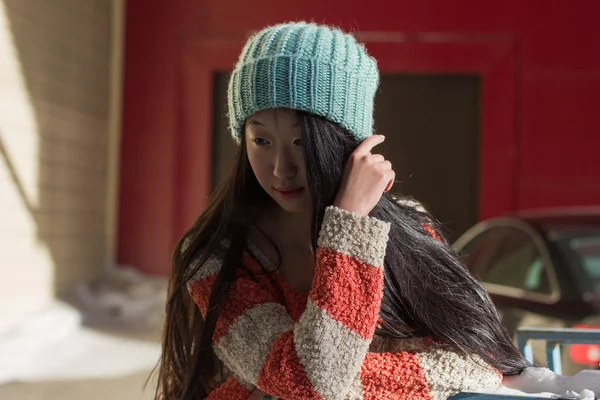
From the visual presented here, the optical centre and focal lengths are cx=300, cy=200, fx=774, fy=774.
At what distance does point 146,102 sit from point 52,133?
151 cm

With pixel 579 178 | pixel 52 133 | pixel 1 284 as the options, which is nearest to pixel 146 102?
pixel 52 133

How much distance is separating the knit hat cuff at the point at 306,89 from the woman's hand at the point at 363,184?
0.14m

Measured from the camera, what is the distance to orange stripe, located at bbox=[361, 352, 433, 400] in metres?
1.60

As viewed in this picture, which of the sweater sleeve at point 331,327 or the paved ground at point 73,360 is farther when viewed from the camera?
the paved ground at point 73,360

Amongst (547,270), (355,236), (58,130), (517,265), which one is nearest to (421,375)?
(355,236)

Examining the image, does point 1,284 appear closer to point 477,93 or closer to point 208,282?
point 208,282

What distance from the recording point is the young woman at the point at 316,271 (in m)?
1.56

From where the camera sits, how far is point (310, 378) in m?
1.53

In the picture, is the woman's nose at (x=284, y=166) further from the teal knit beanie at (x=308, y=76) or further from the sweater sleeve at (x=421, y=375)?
the sweater sleeve at (x=421, y=375)

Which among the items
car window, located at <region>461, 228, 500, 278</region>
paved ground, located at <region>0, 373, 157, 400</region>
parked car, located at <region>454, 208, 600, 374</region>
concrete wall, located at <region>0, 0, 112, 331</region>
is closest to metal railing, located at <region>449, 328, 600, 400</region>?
parked car, located at <region>454, 208, 600, 374</region>

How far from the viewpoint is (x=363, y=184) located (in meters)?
1.63

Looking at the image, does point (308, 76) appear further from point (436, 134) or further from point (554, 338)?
point (436, 134)

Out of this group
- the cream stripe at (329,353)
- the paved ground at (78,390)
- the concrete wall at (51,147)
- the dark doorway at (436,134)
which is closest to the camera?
the cream stripe at (329,353)

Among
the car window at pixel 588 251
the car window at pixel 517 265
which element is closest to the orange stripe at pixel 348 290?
the car window at pixel 517 265
